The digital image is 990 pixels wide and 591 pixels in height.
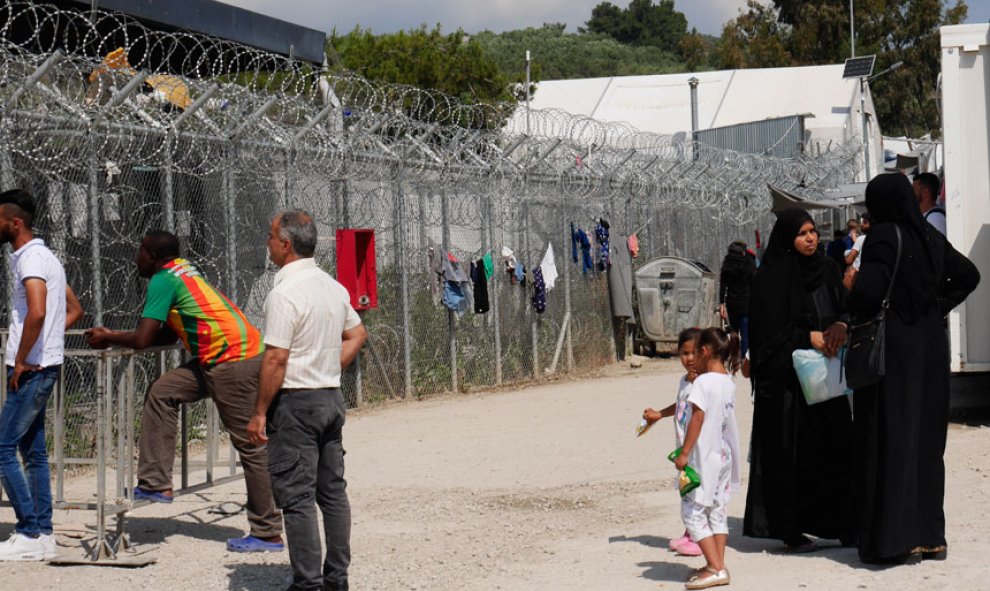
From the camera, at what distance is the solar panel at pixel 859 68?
35938 mm

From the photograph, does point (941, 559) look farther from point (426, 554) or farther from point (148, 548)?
point (148, 548)

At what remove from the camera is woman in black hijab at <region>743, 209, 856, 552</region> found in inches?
253

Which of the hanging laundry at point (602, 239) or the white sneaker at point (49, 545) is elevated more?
the hanging laundry at point (602, 239)

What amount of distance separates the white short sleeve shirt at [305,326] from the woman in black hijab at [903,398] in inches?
99.7

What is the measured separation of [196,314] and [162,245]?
0.41 meters

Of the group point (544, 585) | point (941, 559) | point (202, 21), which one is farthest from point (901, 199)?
point (202, 21)

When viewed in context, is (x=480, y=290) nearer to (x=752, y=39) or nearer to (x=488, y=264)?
(x=488, y=264)

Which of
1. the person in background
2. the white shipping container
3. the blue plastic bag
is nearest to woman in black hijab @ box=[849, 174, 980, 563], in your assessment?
the blue plastic bag

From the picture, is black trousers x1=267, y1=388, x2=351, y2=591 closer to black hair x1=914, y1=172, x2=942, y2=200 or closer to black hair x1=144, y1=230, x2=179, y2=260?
black hair x1=144, y1=230, x2=179, y2=260

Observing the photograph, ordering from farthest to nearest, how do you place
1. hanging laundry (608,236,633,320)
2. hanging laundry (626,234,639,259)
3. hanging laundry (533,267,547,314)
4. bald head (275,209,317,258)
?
1. hanging laundry (626,234,639,259)
2. hanging laundry (608,236,633,320)
3. hanging laundry (533,267,547,314)
4. bald head (275,209,317,258)

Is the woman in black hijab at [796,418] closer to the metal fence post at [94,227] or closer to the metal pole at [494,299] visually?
the metal fence post at [94,227]

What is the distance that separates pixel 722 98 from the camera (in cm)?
4184

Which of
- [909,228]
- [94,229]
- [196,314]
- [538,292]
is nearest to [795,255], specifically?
[909,228]

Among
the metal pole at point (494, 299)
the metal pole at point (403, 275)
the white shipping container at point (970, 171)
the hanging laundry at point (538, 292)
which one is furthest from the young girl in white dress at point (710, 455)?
the hanging laundry at point (538, 292)
